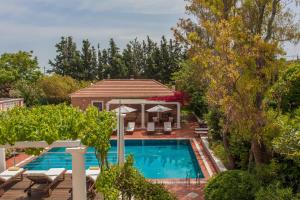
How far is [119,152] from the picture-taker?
11359mm

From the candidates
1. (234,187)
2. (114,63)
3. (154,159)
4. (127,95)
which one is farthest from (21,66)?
(234,187)

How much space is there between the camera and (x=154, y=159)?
19.8 m

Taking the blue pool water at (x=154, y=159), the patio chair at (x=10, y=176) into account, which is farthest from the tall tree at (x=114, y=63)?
the patio chair at (x=10, y=176)

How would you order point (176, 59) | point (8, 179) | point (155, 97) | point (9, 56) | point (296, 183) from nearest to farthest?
point (296, 183)
point (8, 179)
point (155, 97)
point (9, 56)
point (176, 59)

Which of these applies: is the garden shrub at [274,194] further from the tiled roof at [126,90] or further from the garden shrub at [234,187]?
the tiled roof at [126,90]

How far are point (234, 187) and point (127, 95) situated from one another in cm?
2197

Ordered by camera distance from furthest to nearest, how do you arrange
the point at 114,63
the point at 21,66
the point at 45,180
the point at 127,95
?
the point at 114,63
the point at 21,66
the point at 127,95
the point at 45,180

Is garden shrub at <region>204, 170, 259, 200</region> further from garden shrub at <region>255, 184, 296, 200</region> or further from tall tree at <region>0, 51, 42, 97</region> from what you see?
tall tree at <region>0, 51, 42, 97</region>

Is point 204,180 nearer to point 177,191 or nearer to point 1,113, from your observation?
point 177,191

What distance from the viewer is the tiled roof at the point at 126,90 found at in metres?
31.0

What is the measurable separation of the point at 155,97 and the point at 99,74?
23.9 metres

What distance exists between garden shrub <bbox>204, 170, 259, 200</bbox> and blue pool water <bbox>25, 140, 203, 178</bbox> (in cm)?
452

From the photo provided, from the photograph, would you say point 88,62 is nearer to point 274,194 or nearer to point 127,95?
point 127,95

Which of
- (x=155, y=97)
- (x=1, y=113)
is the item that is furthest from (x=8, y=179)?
(x=155, y=97)
